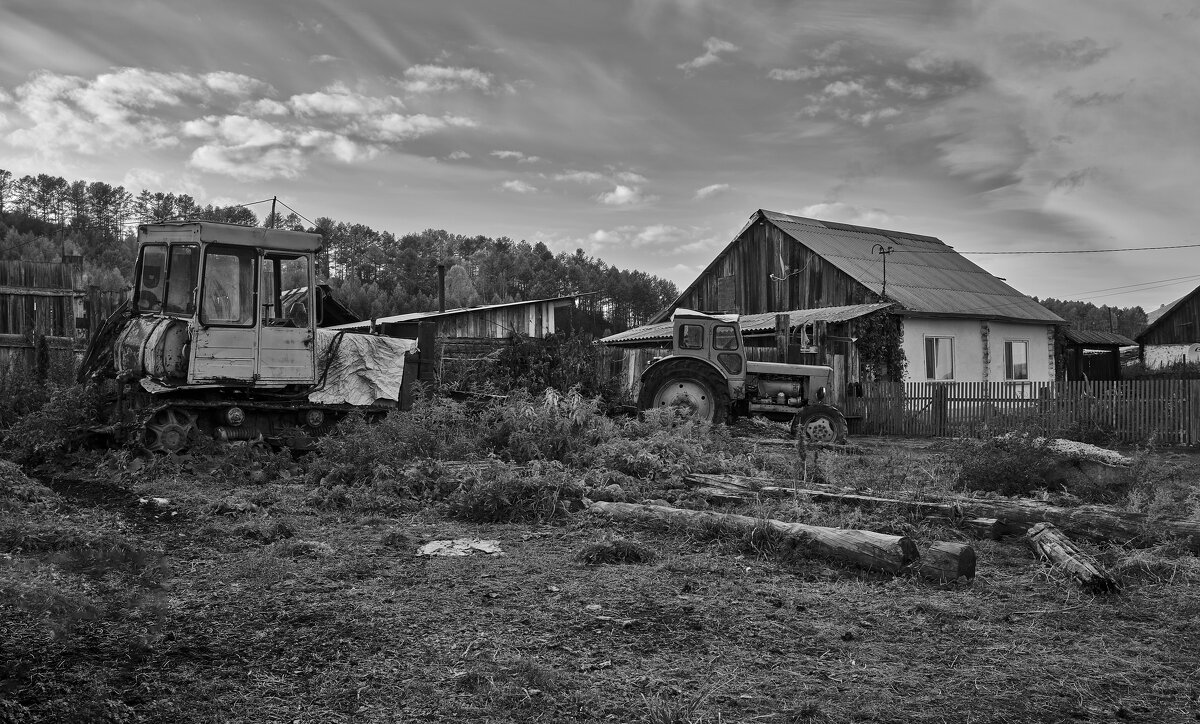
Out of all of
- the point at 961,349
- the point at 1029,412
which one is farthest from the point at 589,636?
the point at 961,349

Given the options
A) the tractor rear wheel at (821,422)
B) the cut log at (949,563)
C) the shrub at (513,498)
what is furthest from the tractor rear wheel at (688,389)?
the cut log at (949,563)

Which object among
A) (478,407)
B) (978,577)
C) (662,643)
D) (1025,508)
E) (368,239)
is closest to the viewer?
(662,643)

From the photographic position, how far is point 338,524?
7.38 metres

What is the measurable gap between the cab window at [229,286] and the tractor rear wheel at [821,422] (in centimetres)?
912

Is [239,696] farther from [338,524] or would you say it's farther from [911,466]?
[911,466]

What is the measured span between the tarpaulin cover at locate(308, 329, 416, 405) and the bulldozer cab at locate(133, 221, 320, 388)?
86 cm

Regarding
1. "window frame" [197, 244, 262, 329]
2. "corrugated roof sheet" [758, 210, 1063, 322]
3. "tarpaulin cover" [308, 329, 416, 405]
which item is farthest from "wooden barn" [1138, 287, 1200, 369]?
"window frame" [197, 244, 262, 329]

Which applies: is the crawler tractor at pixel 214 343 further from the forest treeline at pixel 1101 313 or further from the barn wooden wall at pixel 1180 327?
the forest treeline at pixel 1101 313

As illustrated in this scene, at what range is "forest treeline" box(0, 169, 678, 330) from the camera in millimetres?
45906

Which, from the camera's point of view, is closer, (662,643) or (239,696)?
(239,696)

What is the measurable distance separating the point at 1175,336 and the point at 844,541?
34001 millimetres

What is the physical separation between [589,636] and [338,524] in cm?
375

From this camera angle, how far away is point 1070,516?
6.66 meters

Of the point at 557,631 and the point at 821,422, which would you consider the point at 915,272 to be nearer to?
the point at 821,422
